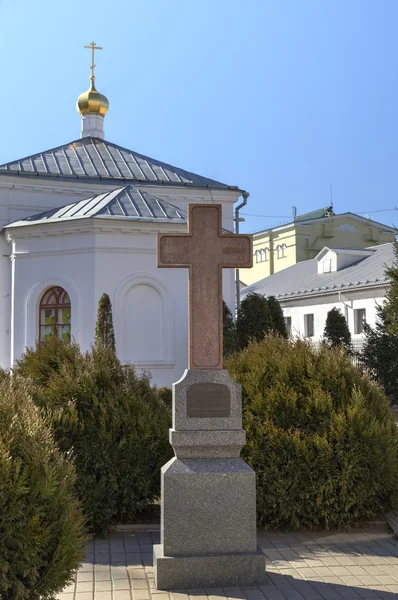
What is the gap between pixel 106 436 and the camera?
6738 mm

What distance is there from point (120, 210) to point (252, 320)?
470cm

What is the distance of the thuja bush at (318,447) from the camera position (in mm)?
6582

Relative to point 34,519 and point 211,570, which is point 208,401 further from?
point 34,519

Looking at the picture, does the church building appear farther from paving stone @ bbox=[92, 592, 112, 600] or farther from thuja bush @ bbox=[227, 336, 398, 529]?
paving stone @ bbox=[92, 592, 112, 600]

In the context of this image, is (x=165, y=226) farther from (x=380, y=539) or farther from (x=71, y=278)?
(x=380, y=539)

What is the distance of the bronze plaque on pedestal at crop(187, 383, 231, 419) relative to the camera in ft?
18.0

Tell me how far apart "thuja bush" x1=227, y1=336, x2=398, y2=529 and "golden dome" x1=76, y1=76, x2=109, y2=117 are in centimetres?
2004

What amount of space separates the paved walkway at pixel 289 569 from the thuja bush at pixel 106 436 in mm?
363

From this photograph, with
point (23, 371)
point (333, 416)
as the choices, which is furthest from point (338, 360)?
point (23, 371)

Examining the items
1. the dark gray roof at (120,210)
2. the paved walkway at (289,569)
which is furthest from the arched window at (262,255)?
the paved walkway at (289,569)

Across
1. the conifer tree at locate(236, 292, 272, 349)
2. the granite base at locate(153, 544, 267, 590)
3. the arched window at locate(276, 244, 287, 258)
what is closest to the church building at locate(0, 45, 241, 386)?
the conifer tree at locate(236, 292, 272, 349)

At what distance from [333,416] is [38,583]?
12.5ft

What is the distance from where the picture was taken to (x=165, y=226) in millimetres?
16891

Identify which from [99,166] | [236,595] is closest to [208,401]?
[236,595]
